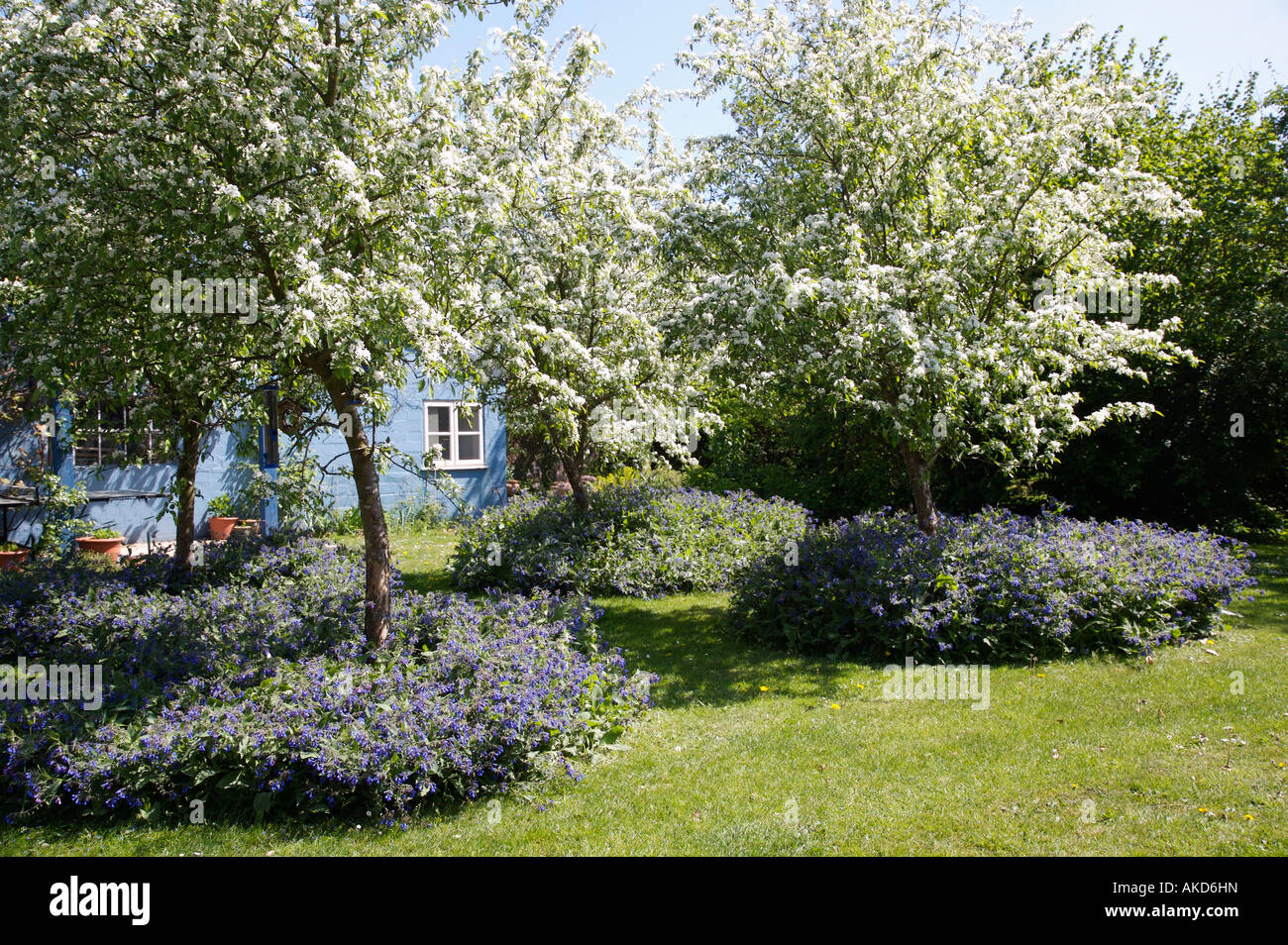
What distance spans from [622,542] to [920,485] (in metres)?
3.94

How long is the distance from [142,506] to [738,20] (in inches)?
484

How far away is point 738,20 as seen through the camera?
28.6 ft

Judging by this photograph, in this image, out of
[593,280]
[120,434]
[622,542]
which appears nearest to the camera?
[120,434]

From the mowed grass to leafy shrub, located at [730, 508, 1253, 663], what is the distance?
45 centimetres

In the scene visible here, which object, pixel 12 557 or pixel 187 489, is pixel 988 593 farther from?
pixel 12 557

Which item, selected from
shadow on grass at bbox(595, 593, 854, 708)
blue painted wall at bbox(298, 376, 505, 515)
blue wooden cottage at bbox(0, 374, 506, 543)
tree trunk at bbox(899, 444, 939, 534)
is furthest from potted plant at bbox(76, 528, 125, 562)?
tree trunk at bbox(899, 444, 939, 534)

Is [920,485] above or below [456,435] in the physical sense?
below

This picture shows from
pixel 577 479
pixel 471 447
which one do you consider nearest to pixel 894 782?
pixel 577 479

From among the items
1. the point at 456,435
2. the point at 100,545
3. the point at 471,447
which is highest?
the point at 456,435

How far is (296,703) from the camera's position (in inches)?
204

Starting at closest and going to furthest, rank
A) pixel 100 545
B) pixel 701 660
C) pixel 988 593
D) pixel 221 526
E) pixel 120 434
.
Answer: pixel 120 434
pixel 988 593
pixel 701 660
pixel 100 545
pixel 221 526

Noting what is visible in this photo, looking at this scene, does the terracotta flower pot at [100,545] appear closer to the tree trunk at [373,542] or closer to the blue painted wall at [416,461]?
the blue painted wall at [416,461]

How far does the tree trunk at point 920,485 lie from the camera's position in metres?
8.70

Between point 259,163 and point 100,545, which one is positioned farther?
point 100,545
